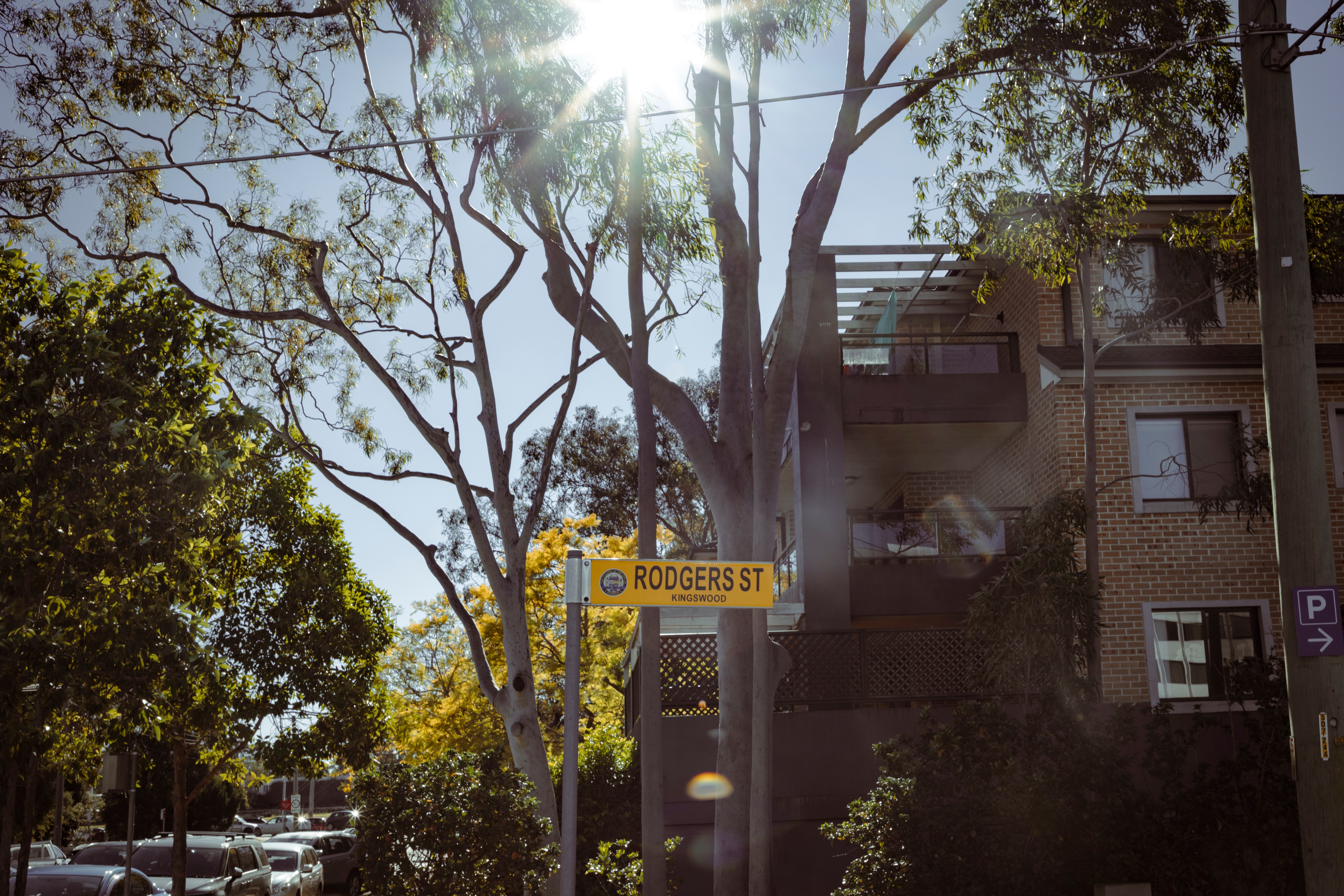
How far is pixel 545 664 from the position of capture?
31.2 meters

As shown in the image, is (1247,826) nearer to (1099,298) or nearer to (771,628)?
(1099,298)

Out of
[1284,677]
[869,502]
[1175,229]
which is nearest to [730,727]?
[1284,677]

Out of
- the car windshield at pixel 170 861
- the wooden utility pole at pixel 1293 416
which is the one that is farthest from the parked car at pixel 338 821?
the wooden utility pole at pixel 1293 416

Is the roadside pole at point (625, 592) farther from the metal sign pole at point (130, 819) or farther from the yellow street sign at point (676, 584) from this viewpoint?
the metal sign pole at point (130, 819)

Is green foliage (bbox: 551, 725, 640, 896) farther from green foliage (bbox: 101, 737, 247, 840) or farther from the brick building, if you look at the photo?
green foliage (bbox: 101, 737, 247, 840)

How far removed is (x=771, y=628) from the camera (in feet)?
62.2

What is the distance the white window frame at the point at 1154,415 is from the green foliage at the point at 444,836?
11.4 meters

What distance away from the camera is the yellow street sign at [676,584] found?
620cm

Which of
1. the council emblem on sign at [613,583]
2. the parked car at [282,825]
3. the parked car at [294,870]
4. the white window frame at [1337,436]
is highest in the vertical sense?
the white window frame at [1337,436]

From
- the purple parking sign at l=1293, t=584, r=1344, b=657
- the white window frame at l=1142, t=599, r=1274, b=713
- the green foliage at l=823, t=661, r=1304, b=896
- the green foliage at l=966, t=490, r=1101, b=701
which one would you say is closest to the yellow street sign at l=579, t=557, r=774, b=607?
the purple parking sign at l=1293, t=584, r=1344, b=657

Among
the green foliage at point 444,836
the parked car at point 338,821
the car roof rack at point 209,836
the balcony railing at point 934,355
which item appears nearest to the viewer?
the green foliage at point 444,836

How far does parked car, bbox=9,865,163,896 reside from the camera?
537 inches

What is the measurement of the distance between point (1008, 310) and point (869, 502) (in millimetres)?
6555

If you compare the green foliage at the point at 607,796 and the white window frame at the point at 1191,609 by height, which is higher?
the white window frame at the point at 1191,609
